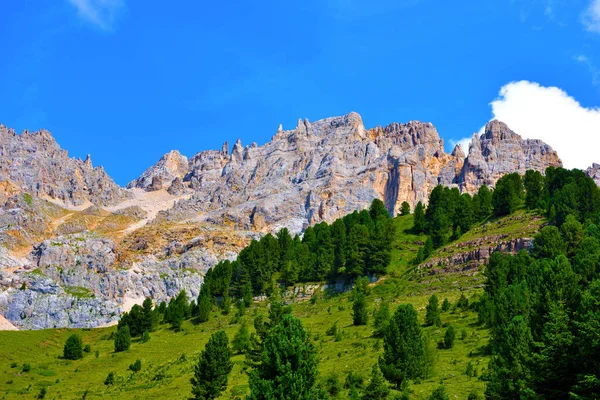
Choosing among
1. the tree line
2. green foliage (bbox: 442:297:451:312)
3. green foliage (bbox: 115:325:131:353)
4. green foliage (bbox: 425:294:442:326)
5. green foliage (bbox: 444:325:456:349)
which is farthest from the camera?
green foliage (bbox: 115:325:131:353)

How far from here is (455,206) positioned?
477 ft

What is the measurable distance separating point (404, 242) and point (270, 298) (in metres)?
39.6

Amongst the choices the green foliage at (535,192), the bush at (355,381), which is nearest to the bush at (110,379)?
the bush at (355,381)

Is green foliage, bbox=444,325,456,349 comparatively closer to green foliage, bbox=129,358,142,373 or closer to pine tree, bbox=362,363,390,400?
pine tree, bbox=362,363,390,400

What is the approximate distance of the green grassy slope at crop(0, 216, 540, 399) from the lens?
60312 millimetres

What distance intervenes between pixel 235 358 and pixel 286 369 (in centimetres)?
3999

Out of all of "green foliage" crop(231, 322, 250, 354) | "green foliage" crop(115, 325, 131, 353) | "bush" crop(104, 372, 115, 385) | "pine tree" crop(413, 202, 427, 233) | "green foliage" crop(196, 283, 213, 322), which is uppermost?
"pine tree" crop(413, 202, 427, 233)

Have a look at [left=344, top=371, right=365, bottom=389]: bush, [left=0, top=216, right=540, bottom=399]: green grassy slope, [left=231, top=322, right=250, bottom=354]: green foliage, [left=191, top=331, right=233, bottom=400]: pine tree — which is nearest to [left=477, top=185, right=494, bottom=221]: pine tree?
[left=0, top=216, right=540, bottom=399]: green grassy slope

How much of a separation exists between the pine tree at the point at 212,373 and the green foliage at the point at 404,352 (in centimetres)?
1807

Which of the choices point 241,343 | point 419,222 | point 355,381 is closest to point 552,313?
point 355,381

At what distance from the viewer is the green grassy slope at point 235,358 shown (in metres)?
60.3

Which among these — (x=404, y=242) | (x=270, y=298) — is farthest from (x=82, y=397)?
(x=404, y=242)

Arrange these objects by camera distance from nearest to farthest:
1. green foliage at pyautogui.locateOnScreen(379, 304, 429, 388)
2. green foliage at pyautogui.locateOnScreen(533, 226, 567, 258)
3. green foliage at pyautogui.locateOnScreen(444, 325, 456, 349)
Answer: green foliage at pyautogui.locateOnScreen(379, 304, 429, 388) → green foliage at pyautogui.locateOnScreen(444, 325, 456, 349) → green foliage at pyautogui.locateOnScreen(533, 226, 567, 258)

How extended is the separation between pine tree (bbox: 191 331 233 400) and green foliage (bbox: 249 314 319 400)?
2088cm
